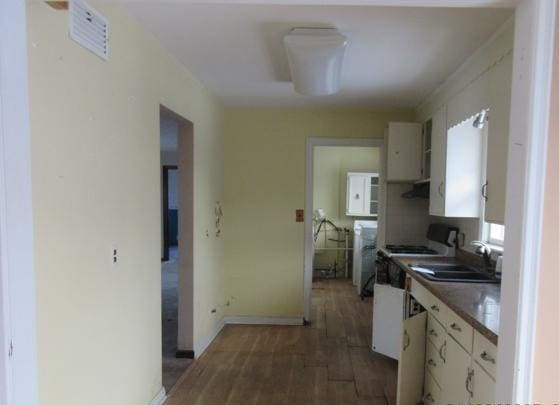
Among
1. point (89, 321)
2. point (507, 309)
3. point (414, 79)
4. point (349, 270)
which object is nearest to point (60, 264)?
point (89, 321)

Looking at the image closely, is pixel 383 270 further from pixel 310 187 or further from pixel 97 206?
pixel 97 206

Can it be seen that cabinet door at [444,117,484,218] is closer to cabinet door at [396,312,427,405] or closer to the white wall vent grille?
cabinet door at [396,312,427,405]

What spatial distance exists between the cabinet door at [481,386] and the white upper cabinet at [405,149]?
222 cm

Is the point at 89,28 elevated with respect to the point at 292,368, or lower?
elevated

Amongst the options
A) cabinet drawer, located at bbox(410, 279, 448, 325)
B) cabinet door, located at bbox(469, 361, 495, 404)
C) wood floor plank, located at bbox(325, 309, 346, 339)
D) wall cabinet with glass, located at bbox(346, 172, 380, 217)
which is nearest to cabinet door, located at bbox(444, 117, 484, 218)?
cabinet drawer, located at bbox(410, 279, 448, 325)

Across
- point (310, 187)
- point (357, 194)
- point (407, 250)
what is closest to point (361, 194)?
point (357, 194)

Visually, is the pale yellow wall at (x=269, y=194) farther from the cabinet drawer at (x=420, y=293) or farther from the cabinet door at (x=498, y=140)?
the cabinet door at (x=498, y=140)

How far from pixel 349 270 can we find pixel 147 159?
15.7 ft

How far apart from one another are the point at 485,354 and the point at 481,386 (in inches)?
6.3

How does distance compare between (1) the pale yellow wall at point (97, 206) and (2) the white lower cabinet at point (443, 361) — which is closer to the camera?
(1) the pale yellow wall at point (97, 206)

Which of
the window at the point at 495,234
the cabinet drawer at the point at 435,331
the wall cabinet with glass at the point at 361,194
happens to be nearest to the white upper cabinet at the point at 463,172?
the window at the point at 495,234

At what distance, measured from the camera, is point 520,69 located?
0.93 metres

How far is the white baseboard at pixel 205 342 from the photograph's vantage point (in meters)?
3.09

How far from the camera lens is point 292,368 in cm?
291
